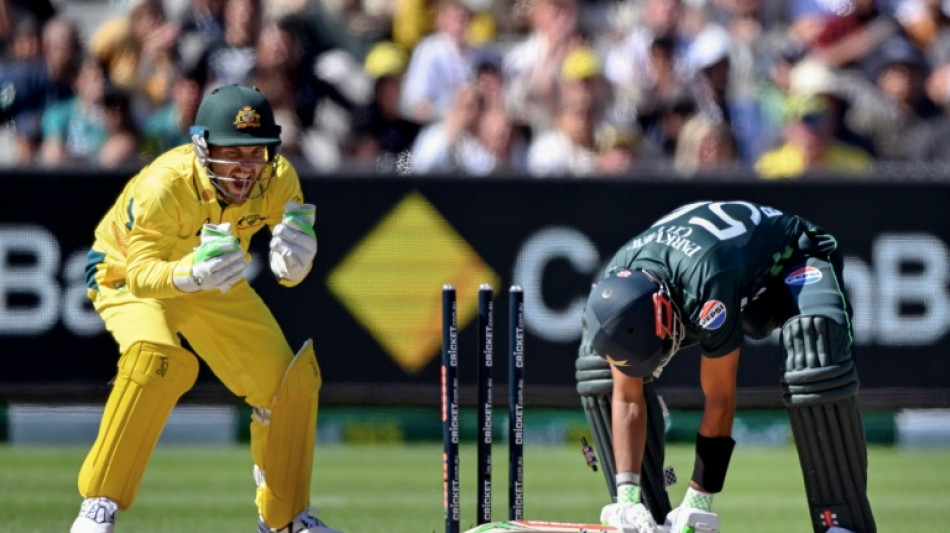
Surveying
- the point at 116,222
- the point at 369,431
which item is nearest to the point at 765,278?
the point at 116,222

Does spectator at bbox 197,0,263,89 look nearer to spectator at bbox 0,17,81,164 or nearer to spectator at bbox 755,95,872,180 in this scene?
spectator at bbox 0,17,81,164

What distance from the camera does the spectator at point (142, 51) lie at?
12492 mm

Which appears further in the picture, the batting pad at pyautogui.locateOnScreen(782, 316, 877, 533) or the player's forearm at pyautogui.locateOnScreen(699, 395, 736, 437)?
the player's forearm at pyautogui.locateOnScreen(699, 395, 736, 437)

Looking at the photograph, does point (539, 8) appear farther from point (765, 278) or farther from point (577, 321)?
point (765, 278)

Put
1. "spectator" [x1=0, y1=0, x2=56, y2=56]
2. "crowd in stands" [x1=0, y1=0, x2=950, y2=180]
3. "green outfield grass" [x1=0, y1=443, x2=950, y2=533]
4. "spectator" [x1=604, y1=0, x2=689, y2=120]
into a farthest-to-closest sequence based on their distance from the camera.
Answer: "spectator" [x1=0, y1=0, x2=56, y2=56] < "spectator" [x1=604, y1=0, x2=689, y2=120] < "crowd in stands" [x1=0, y1=0, x2=950, y2=180] < "green outfield grass" [x1=0, y1=443, x2=950, y2=533]

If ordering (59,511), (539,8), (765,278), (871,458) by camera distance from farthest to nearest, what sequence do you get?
(539,8)
(871,458)
(59,511)
(765,278)

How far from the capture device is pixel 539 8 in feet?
42.3

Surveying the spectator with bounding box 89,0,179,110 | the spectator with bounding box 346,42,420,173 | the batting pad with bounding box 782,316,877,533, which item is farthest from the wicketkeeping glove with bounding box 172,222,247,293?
the spectator with bounding box 89,0,179,110

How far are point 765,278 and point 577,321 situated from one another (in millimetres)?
4153

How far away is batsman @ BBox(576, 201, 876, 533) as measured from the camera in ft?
21.1

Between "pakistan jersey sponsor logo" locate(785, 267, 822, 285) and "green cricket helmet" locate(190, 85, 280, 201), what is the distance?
7.12 ft

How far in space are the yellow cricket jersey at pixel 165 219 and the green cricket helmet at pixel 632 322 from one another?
61.5 inches

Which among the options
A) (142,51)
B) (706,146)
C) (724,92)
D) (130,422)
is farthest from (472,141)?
(130,422)

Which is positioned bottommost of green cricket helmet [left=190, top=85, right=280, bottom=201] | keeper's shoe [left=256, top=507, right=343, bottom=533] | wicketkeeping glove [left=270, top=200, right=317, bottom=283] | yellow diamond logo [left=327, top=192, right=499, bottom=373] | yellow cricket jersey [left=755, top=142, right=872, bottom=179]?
keeper's shoe [left=256, top=507, right=343, bottom=533]
